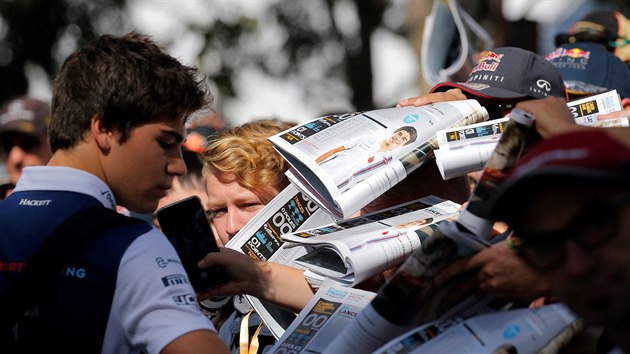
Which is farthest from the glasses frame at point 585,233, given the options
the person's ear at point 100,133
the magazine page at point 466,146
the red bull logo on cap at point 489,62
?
the red bull logo on cap at point 489,62

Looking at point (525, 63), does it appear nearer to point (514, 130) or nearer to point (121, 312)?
point (514, 130)

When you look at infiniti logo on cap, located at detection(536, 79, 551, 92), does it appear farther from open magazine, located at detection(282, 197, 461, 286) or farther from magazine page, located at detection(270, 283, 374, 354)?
magazine page, located at detection(270, 283, 374, 354)

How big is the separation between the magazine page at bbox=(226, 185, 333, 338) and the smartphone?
379 mm

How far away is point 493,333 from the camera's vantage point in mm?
2070

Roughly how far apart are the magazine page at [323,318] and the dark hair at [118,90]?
2.27 ft

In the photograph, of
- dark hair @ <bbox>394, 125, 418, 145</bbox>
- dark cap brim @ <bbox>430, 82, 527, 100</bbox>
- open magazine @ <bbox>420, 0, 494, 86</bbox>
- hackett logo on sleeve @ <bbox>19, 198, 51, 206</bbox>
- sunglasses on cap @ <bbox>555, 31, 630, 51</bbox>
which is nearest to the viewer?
hackett logo on sleeve @ <bbox>19, 198, 51, 206</bbox>

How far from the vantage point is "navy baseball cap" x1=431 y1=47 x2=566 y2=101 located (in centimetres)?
292

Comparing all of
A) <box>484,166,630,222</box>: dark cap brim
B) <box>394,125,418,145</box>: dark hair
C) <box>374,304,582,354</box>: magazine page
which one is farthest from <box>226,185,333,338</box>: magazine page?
<box>484,166,630,222</box>: dark cap brim

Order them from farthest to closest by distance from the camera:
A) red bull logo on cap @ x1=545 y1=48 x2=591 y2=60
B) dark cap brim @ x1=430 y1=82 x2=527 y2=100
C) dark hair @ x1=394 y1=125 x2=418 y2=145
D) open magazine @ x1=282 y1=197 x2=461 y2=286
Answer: red bull logo on cap @ x1=545 y1=48 x2=591 y2=60, dark cap brim @ x1=430 y1=82 x2=527 y2=100, dark hair @ x1=394 y1=125 x2=418 y2=145, open magazine @ x1=282 y1=197 x2=461 y2=286

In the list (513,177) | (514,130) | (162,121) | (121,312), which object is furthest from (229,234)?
(513,177)

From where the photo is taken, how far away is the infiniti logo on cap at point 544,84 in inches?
116

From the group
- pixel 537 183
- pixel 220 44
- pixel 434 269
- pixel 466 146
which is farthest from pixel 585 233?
pixel 220 44

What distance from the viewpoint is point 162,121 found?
7.94 feet

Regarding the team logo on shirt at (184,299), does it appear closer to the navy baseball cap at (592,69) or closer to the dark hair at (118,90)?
the dark hair at (118,90)
